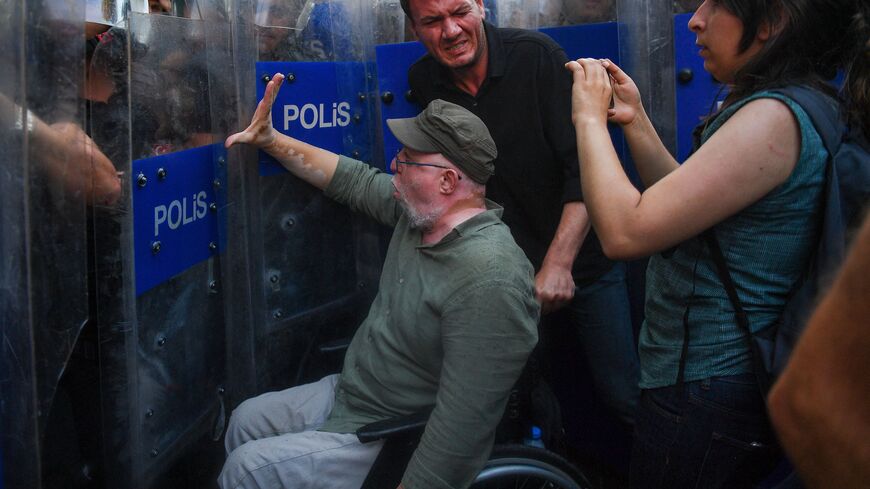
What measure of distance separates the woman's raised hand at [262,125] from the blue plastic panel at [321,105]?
8cm

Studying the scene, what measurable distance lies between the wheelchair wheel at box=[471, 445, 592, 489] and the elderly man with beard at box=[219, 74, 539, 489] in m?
0.14

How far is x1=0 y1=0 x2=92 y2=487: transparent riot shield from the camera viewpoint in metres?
1.52

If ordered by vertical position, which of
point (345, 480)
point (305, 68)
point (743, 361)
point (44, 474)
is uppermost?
point (305, 68)

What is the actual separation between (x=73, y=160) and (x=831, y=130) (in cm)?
155

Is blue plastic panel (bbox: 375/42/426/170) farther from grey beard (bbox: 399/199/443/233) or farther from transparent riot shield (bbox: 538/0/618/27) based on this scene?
grey beard (bbox: 399/199/443/233)

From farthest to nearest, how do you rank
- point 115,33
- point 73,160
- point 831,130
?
point 115,33, point 73,160, point 831,130

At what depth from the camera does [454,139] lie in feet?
6.90

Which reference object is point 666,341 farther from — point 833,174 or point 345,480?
point 345,480

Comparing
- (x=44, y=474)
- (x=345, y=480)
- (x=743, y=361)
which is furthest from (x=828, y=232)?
(x=44, y=474)

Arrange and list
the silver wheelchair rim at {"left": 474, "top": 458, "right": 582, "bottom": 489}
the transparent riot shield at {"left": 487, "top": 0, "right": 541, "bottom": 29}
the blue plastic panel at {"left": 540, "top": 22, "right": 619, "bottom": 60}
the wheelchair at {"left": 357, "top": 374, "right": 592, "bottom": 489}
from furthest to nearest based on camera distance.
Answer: the transparent riot shield at {"left": 487, "top": 0, "right": 541, "bottom": 29}, the blue plastic panel at {"left": 540, "top": 22, "right": 619, "bottom": 60}, the silver wheelchair rim at {"left": 474, "top": 458, "right": 582, "bottom": 489}, the wheelchair at {"left": 357, "top": 374, "right": 592, "bottom": 489}

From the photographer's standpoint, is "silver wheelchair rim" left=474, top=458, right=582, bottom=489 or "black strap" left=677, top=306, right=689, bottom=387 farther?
"silver wheelchair rim" left=474, top=458, right=582, bottom=489

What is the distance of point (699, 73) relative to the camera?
2.60 metres

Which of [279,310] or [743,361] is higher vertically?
[743,361]

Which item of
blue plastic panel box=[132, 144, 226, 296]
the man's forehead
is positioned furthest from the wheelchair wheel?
the man's forehead
